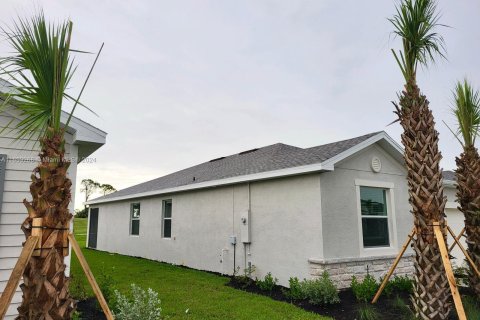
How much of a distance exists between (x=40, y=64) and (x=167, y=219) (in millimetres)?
11150

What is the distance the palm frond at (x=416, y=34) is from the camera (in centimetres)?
492

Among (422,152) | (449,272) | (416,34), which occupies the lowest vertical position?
(449,272)

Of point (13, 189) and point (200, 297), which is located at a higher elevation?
point (13, 189)

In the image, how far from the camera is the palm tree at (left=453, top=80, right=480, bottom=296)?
605 centimetres

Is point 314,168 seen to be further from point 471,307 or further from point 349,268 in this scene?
point 471,307

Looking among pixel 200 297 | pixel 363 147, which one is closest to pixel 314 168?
pixel 363 147

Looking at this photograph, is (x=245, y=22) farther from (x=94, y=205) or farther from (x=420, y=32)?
(x=94, y=205)

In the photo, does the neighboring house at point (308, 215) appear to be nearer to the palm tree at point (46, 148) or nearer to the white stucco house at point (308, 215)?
the white stucco house at point (308, 215)

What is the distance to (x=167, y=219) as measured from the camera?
13.3 m

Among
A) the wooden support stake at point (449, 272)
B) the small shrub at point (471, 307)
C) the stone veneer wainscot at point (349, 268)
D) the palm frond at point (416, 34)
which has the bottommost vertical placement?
the small shrub at point (471, 307)

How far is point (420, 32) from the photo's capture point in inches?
194

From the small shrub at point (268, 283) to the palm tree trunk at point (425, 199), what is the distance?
389 cm

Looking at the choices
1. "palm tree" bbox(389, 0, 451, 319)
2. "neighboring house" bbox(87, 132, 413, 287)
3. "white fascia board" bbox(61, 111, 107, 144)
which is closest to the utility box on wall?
"neighboring house" bbox(87, 132, 413, 287)

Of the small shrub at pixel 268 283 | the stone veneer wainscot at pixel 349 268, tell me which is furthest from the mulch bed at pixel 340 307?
the stone veneer wainscot at pixel 349 268
